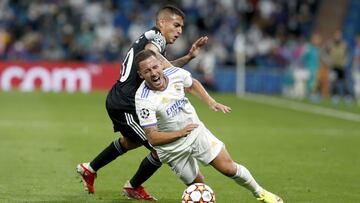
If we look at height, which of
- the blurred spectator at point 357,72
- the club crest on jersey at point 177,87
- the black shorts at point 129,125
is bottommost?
the blurred spectator at point 357,72

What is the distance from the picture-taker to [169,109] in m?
7.67

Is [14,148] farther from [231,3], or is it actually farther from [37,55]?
[231,3]

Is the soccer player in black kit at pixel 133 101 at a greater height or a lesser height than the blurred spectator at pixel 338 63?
greater

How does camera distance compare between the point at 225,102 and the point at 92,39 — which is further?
the point at 92,39

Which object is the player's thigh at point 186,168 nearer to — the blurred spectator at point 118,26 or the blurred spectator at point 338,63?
the blurred spectator at point 338,63

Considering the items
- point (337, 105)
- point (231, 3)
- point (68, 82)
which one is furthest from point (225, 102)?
point (231, 3)

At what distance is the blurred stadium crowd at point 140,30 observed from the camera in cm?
2877

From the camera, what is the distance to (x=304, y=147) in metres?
14.0

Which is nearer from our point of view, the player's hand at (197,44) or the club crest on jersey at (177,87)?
the club crest on jersey at (177,87)

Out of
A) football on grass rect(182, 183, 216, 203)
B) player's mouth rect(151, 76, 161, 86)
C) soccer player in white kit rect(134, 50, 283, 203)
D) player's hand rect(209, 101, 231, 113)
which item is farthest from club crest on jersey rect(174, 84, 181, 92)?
football on grass rect(182, 183, 216, 203)

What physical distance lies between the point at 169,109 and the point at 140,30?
865 inches

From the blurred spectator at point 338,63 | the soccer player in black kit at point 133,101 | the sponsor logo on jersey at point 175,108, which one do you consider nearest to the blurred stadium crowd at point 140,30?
the blurred spectator at point 338,63

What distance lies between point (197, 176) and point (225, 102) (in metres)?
16.4

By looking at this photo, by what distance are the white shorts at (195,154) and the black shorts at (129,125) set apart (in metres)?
0.65
